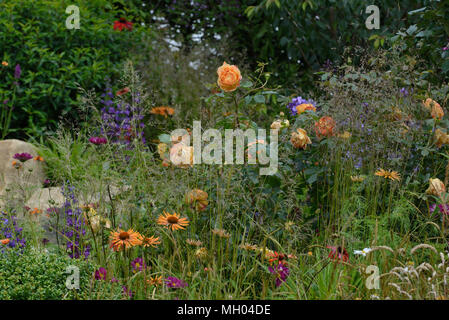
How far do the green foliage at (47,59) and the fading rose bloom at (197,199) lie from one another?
2768 mm

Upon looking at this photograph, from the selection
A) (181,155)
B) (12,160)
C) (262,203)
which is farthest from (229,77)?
(12,160)

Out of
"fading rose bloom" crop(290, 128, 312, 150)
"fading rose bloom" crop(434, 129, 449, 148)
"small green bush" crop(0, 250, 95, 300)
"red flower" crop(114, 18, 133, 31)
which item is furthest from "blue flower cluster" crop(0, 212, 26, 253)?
"red flower" crop(114, 18, 133, 31)

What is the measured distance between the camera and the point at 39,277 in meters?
2.22

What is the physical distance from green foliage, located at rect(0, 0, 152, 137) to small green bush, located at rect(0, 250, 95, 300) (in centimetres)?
281

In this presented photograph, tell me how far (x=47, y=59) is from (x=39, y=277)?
349 centimetres

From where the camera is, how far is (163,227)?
2.72 meters

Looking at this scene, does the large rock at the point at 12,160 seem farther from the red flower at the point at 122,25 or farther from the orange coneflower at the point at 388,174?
the orange coneflower at the point at 388,174

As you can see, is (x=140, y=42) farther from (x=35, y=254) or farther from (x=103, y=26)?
(x=35, y=254)

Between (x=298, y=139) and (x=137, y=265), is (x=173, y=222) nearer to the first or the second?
(x=137, y=265)

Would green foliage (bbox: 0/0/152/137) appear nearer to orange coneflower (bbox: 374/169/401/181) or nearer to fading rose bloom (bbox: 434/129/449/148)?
orange coneflower (bbox: 374/169/401/181)
